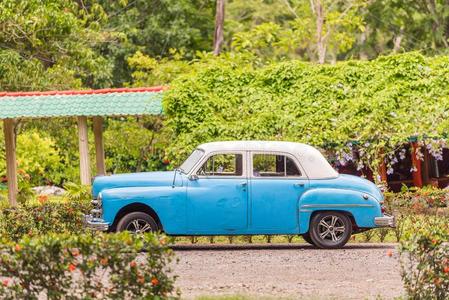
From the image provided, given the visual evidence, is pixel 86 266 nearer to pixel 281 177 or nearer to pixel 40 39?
pixel 281 177

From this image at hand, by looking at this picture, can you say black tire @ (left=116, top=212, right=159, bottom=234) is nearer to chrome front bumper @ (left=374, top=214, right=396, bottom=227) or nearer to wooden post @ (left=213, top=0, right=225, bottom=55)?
chrome front bumper @ (left=374, top=214, right=396, bottom=227)

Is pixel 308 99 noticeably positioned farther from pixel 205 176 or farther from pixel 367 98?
pixel 205 176

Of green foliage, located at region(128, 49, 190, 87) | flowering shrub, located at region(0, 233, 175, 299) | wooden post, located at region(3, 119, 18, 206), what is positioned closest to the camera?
flowering shrub, located at region(0, 233, 175, 299)

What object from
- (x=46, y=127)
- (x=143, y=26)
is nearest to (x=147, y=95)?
(x=46, y=127)

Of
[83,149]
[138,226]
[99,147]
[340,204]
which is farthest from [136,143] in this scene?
[340,204]

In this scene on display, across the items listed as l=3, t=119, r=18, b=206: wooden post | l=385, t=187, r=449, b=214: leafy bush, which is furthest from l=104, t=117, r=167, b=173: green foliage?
l=385, t=187, r=449, b=214: leafy bush

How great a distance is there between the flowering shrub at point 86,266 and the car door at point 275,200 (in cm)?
764

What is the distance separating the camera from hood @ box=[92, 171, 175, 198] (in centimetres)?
1738

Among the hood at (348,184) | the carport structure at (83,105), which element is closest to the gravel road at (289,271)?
the hood at (348,184)

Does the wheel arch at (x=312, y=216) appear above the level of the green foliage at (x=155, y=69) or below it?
below

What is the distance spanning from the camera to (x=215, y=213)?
17.4 m

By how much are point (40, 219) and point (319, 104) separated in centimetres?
899

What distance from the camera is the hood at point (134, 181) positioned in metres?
17.4

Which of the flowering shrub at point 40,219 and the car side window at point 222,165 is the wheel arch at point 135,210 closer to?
the car side window at point 222,165
